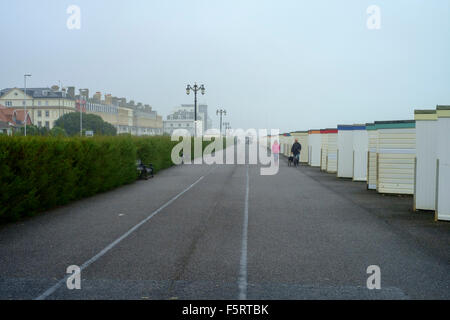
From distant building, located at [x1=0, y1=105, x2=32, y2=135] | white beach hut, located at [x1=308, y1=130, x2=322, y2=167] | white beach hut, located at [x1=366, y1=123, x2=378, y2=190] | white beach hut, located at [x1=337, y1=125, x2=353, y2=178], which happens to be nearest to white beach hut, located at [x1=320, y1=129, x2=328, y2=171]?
white beach hut, located at [x1=308, y1=130, x2=322, y2=167]

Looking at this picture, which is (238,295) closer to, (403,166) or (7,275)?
(7,275)

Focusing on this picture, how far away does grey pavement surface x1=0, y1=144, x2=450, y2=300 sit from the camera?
5.94 metres

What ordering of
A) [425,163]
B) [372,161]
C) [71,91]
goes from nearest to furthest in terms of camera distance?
[425,163]
[372,161]
[71,91]

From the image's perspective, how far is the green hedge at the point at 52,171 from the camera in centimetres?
1073

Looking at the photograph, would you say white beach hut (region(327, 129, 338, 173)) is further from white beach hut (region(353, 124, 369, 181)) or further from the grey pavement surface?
the grey pavement surface

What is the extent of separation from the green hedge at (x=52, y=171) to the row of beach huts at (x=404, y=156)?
401 inches

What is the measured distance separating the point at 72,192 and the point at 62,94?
128395 mm

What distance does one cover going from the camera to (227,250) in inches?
318

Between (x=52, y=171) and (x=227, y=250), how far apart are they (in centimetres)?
692

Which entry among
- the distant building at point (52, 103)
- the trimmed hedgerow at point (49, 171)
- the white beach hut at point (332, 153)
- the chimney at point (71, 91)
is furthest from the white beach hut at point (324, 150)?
the chimney at point (71, 91)

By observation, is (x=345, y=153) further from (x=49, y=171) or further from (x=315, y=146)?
(x=49, y=171)

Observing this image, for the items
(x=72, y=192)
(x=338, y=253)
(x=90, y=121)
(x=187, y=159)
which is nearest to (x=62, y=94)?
(x=90, y=121)

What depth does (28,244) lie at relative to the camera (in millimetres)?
8578

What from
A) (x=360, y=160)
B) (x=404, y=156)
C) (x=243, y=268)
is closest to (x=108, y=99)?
(x=360, y=160)
